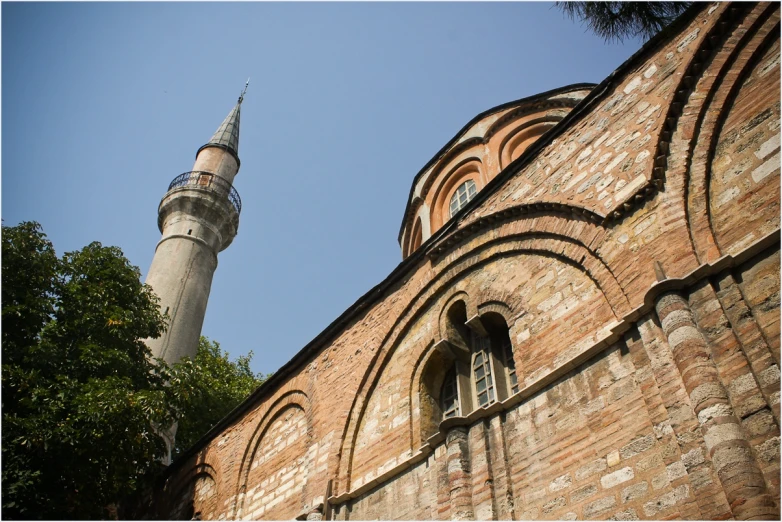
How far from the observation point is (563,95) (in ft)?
40.6

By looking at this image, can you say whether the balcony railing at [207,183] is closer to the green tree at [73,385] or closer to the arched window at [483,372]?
the green tree at [73,385]

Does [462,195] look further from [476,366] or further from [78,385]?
[78,385]

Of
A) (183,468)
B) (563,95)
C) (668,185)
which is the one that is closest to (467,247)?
(668,185)

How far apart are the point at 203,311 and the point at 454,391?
35.2 ft

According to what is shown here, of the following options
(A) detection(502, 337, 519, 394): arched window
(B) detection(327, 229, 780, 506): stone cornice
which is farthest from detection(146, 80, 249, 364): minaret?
(A) detection(502, 337, 519, 394): arched window

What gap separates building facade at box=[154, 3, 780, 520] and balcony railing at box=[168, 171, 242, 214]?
37.6 ft

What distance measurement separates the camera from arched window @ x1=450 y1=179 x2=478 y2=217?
12.0 m

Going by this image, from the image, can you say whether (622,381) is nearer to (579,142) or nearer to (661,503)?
(661,503)

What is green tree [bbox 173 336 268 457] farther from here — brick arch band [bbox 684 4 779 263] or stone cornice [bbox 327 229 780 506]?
brick arch band [bbox 684 4 779 263]

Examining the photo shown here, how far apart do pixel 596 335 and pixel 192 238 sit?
14.1 meters

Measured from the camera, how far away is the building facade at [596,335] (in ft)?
13.4

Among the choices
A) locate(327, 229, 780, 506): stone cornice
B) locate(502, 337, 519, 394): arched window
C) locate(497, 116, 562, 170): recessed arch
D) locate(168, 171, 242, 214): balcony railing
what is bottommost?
locate(327, 229, 780, 506): stone cornice

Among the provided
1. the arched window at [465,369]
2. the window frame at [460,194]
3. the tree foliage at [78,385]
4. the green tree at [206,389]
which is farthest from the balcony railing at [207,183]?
the arched window at [465,369]

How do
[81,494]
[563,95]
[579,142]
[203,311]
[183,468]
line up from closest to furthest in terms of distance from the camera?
[579,142] < [81,494] < [183,468] < [563,95] < [203,311]
